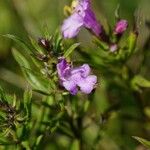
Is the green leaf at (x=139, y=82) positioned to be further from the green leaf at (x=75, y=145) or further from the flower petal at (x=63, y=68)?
the flower petal at (x=63, y=68)

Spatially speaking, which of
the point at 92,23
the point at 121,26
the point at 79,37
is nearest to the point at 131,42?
the point at 121,26

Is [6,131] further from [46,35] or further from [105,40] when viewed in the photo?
[105,40]

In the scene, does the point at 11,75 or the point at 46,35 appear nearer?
the point at 46,35

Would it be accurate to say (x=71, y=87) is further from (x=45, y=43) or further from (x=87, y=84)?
(x=45, y=43)

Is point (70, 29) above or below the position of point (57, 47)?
above

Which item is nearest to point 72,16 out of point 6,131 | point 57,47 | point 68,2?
point 57,47

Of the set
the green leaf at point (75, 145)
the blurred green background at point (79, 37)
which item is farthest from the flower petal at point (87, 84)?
the blurred green background at point (79, 37)

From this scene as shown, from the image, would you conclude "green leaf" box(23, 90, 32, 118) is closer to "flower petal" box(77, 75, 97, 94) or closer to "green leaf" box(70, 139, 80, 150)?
"flower petal" box(77, 75, 97, 94)

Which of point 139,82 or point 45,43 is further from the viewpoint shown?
point 139,82
